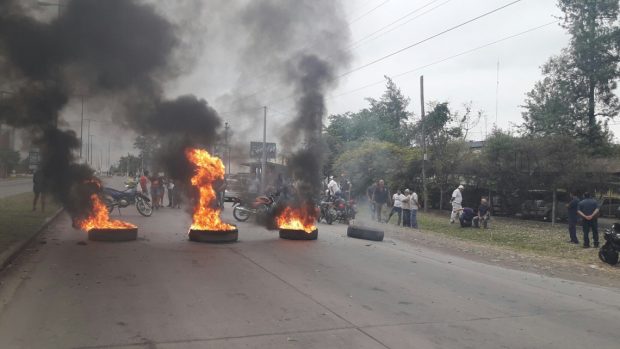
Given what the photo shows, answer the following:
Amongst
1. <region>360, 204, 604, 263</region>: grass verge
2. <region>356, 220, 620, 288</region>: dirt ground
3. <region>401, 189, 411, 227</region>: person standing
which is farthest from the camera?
<region>401, 189, 411, 227</region>: person standing

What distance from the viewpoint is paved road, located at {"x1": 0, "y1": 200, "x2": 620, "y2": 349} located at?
457 centimetres

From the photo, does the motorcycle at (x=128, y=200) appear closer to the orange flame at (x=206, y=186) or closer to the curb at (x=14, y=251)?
the curb at (x=14, y=251)

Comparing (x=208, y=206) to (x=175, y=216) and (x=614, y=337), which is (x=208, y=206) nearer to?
(x=175, y=216)

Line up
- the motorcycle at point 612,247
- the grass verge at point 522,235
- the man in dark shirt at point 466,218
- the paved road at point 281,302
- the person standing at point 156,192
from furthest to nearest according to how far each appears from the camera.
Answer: the person standing at point 156,192, the man in dark shirt at point 466,218, the grass verge at point 522,235, the motorcycle at point 612,247, the paved road at point 281,302

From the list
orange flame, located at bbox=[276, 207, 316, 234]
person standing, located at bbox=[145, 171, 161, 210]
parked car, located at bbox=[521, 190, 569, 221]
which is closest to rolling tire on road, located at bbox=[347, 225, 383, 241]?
orange flame, located at bbox=[276, 207, 316, 234]

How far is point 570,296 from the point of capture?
23.1 feet

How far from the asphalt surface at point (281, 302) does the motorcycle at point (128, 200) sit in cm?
690

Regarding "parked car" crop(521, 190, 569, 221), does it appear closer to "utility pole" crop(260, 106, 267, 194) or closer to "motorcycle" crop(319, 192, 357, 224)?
"motorcycle" crop(319, 192, 357, 224)

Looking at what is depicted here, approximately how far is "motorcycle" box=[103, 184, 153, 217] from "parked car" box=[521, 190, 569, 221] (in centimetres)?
1552

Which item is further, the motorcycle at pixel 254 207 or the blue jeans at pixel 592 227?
the motorcycle at pixel 254 207

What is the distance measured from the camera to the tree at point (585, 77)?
91.5ft

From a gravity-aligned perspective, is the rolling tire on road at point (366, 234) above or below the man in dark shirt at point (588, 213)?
below

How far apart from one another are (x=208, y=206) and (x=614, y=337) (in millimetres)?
8066

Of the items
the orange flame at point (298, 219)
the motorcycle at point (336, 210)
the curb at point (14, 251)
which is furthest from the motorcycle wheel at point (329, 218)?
the curb at point (14, 251)
